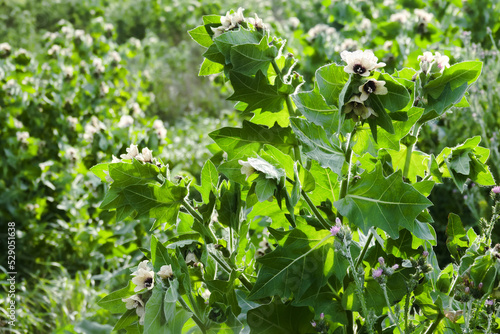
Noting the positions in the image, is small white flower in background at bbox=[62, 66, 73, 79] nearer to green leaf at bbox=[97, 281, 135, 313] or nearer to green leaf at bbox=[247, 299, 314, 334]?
green leaf at bbox=[97, 281, 135, 313]

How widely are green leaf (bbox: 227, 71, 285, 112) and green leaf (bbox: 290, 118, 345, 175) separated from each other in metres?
0.14

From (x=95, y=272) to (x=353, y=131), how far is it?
2.67 metres

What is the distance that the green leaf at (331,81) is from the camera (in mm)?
1020

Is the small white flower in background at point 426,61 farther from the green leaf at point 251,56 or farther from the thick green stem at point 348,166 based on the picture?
the green leaf at point 251,56

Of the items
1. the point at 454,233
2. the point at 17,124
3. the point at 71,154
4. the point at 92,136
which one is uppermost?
the point at 454,233

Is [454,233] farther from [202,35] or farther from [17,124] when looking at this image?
[17,124]

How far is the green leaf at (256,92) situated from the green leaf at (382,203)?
0.29m

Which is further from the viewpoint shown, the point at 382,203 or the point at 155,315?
the point at 382,203

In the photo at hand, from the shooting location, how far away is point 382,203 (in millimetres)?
1052

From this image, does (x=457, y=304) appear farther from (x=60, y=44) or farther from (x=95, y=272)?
(x=60, y=44)

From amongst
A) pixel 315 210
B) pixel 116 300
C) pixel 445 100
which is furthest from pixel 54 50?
pixel 445 100

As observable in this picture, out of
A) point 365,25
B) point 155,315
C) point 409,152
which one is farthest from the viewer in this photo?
point 365,25

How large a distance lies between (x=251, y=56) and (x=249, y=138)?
0.72 feet

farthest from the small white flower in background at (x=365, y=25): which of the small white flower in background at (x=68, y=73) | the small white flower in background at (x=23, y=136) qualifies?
the small white flower in background at (x=23, y=136)
